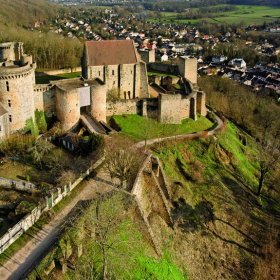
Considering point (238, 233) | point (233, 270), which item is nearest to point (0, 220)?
point (233, 270)

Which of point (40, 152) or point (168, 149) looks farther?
point (168, 149)

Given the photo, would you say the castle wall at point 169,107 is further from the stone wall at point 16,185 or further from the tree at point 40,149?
the stone wall at point 16,185

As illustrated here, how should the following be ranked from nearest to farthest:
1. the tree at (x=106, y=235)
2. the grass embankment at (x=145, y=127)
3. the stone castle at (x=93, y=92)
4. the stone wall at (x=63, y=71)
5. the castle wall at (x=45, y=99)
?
the tree at (x=106, y=235) → the stone castle at (x=93, y=92) → the castle wall at (x=45, y=99) → the grass embankment at (x=145, y=127) → the stone wall at (x=63, y=71)

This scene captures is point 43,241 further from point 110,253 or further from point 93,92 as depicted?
point 93,92

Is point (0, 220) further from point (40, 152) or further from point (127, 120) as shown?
point (127, 120)

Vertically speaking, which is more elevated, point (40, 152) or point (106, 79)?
point (106, 79)

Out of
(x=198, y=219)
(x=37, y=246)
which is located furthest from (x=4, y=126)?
(x=198, y=219)

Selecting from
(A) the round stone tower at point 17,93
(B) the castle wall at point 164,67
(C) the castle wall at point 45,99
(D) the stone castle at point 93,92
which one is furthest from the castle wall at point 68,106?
(B) the castle wall at point 164,67
